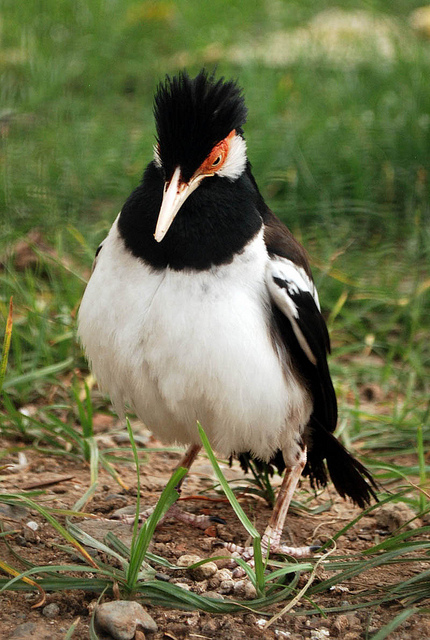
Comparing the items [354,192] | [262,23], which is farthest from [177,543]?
[262,23]

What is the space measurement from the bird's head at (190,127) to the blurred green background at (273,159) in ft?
5.25

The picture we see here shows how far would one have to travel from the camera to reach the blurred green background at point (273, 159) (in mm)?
5641

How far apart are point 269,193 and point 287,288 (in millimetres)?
3419

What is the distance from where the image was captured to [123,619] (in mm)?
2828

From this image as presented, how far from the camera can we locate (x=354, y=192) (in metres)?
6.77

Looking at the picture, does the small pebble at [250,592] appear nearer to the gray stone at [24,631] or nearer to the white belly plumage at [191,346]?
the white belly plumage at [191,346]

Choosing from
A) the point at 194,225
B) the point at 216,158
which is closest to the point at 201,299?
the point at 194,225

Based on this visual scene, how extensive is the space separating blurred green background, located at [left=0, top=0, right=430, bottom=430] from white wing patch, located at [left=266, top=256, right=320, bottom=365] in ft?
5.21

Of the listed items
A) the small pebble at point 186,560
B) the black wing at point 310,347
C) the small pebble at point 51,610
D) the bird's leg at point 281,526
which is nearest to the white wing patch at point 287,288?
the black wing at point 310,347

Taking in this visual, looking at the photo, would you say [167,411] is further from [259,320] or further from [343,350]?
[343,350]

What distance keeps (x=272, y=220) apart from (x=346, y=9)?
7.70m

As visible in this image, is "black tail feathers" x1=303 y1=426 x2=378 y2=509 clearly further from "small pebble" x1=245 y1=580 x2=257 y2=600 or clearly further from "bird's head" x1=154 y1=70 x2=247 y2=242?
"bird's head" x1=154 y1=70 x2=247 y2=242

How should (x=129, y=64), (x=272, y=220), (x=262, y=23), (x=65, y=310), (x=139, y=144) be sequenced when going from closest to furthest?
(x=272, y=220)
(x=65, y=310)
(x=139, y=144)
(x=129, y=64)
(x=262, y=23)

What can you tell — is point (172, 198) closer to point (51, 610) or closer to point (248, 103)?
point (51, 610)
